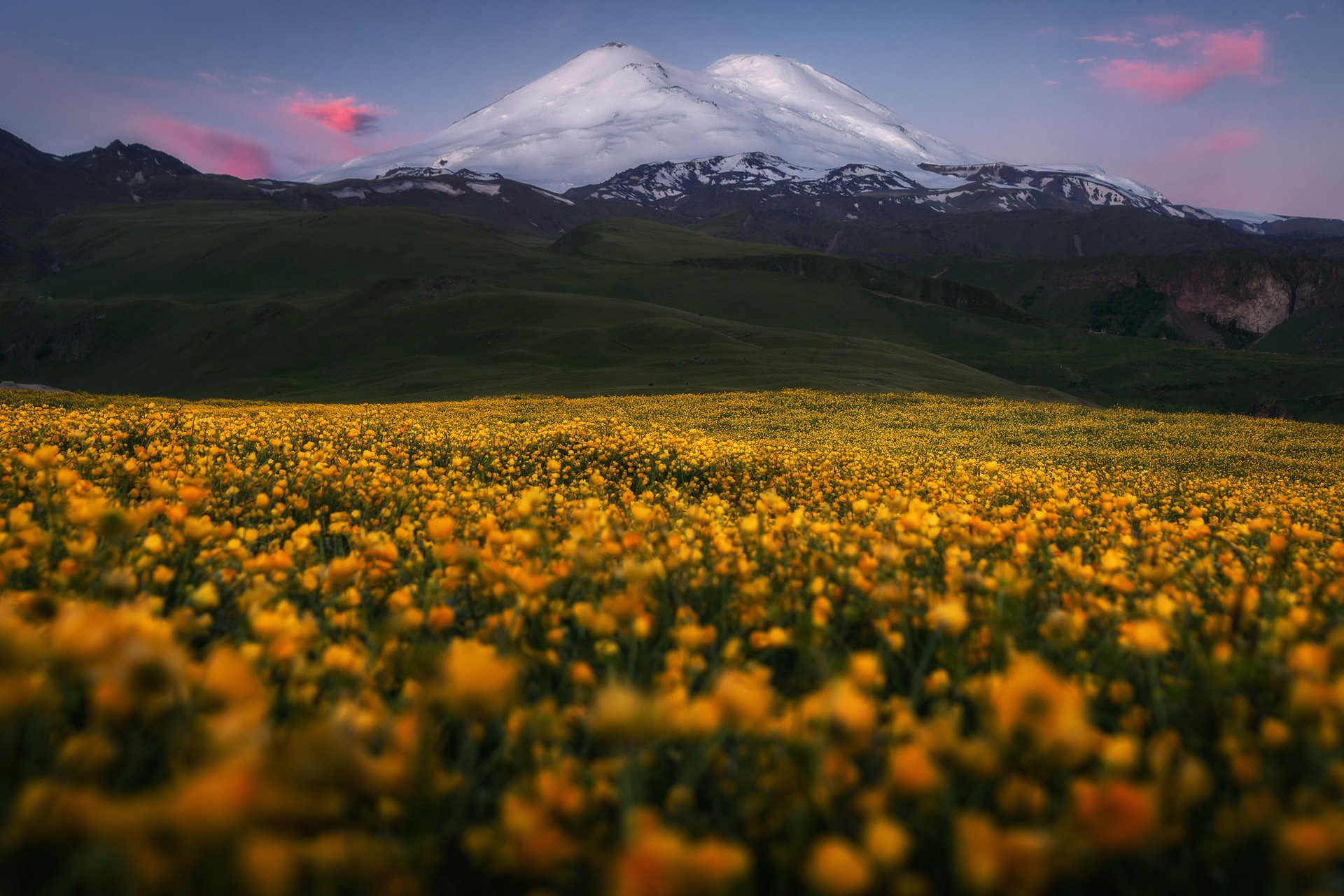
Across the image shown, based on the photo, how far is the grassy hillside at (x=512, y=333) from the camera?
60094 mm

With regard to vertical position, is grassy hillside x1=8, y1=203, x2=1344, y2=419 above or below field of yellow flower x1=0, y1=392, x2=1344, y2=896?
above

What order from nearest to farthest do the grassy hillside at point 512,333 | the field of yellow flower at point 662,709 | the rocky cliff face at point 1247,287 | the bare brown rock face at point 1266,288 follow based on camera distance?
1. the field of yellow flower at point 662,709
2. the grassy hillside at point 512,333
3. the bare brown rock face at point 1266,288
4. the rocky cliff face at point 1247,287

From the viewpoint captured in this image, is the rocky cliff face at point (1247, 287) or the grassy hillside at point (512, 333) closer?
the grassy hillside at point (512, 333)

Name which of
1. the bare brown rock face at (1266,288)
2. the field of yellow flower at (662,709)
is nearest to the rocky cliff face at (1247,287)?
the bare brown rock face at (1266,288)

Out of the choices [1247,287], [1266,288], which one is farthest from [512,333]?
[1266,288]

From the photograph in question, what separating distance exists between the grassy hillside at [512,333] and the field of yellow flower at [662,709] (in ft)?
132

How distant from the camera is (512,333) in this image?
75.9 m

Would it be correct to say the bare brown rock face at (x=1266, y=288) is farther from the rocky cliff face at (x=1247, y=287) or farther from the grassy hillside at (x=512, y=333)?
the grassy hillside at (x=512, y=333)

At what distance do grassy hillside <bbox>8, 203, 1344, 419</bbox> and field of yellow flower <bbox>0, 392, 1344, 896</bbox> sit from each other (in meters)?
40.3

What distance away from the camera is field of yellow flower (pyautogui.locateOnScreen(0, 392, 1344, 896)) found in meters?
1.12

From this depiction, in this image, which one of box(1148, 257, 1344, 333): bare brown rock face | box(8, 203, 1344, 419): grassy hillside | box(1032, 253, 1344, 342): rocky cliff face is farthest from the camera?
box(1032, 253, 1344, 342): rocky cliff face

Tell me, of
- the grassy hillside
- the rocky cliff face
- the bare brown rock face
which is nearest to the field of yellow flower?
the grassy hillside

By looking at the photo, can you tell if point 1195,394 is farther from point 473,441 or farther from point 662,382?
point 473,441

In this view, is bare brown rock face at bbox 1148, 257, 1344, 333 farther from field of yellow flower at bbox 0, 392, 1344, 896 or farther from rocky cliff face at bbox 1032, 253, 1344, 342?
field of yellow flower at bbox 0, 392, 1344, 896
